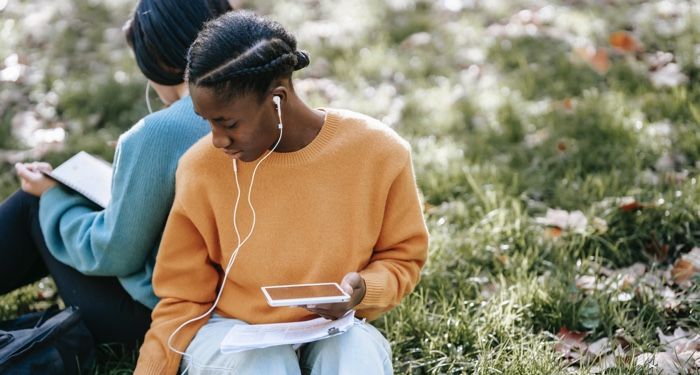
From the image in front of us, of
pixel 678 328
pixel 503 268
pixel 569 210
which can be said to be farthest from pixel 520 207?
pixel 678 328

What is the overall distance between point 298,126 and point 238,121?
21cm

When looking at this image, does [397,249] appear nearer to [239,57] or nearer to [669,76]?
[239,57]

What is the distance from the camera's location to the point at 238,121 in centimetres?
200

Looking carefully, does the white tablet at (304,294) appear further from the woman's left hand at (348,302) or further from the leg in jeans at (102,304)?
the leg in jeans at (102,304)

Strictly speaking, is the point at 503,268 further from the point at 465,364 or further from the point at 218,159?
the point at 218,159

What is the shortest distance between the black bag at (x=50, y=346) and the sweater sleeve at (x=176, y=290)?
323mm

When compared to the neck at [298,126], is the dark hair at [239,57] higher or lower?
higher

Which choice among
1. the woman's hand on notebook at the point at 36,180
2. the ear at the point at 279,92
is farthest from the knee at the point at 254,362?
the woman's hand on notebook at the point at 36,180

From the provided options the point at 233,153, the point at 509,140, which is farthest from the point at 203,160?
the point at 509,140

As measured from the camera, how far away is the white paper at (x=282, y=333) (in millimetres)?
2020

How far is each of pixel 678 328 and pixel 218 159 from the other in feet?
5.14

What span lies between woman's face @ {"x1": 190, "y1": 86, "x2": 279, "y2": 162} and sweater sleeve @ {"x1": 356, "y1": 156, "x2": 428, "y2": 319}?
0.39 metres

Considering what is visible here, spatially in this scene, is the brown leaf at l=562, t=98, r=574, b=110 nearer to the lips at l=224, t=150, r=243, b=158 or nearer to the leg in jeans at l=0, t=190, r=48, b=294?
the lips at l=224, t=150, r=243, b=158

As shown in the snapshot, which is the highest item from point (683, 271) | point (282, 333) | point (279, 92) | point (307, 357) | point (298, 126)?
point (279, 92)
